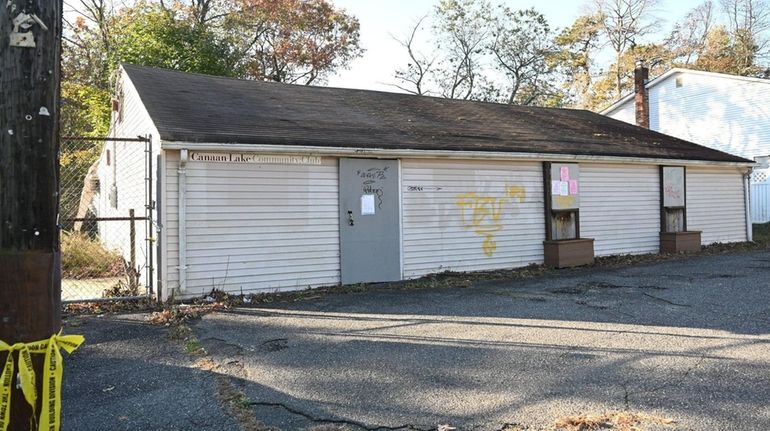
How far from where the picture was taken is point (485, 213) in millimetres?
11047

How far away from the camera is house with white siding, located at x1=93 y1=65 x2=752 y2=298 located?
8320 millimetres

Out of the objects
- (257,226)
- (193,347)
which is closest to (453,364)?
(193,347)

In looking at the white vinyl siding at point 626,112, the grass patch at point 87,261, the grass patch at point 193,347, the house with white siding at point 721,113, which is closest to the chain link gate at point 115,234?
the grass patch at point 87,261

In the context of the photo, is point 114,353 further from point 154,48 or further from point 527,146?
point 154,48

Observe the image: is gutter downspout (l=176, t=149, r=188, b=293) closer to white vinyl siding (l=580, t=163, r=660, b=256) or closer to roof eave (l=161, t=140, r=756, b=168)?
roof eave (l=161, t=140, r=756, b=168)

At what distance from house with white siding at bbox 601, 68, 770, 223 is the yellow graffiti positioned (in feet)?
50.4

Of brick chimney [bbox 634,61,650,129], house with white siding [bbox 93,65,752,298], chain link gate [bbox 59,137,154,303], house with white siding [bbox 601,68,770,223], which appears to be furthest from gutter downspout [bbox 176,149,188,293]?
house with white siding [bbox 601,68,770,223]

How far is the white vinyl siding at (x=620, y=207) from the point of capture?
1253 cm

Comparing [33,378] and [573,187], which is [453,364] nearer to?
[33,378]

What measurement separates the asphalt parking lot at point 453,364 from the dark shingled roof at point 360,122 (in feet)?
9.61

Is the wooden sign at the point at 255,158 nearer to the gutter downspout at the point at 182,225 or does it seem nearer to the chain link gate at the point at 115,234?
the gutter downspout at the point at 182,225

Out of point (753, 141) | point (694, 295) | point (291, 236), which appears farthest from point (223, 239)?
point (753, 141)

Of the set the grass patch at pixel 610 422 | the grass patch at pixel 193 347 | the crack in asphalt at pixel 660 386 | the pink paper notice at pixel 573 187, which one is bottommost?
the grass patch at pixel 610 422

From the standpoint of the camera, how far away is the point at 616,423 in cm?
358
